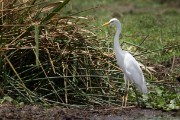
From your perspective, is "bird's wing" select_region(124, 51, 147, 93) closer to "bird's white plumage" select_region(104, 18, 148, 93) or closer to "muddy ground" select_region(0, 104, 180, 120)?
"bird's white plumage" select_region(104, 18, 148, 93)

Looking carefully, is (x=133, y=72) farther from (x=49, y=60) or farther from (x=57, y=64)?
(x=49, y=60)

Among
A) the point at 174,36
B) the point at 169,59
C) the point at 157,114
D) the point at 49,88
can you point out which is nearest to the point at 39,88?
the point at 49,88

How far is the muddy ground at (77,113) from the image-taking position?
722 cm

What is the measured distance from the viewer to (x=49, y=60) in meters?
8.05

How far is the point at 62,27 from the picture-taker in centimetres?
815

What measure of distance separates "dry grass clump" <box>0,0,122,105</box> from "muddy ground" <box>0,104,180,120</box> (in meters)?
0.25

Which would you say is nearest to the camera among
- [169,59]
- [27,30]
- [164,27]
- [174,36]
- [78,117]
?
[78,117]

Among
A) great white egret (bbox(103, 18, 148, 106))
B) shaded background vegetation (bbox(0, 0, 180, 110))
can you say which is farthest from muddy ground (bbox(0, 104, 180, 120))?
great white egret (bbox(103, 18, 148, 106))

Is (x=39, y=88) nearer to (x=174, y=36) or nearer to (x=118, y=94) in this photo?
(x=118, y=94)

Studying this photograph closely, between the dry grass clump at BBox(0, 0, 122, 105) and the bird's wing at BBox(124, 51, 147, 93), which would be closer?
the dry grass clump at BBox(0, 0, 122, 105)

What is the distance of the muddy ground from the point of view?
7223mm

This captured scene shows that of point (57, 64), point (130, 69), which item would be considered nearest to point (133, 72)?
point (130, 69)

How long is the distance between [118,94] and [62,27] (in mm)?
1187

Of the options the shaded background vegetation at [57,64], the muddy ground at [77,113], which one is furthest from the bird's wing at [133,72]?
the muddy ground at [77,113]
